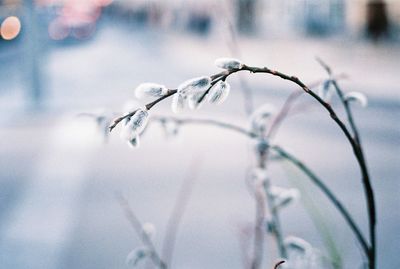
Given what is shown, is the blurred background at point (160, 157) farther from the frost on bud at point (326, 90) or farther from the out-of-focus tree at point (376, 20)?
the out-of-focus tree at point (376, 20)

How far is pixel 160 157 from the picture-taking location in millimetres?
5117

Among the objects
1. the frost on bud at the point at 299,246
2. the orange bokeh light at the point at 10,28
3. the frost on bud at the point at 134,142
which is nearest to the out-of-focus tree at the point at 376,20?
the orange bokeh light at the point at 10,28

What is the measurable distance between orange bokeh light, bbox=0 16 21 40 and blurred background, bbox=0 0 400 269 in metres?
0.03

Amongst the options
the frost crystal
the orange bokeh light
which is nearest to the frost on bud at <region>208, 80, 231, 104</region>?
the frost crystal

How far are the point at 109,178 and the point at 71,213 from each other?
2.56ft

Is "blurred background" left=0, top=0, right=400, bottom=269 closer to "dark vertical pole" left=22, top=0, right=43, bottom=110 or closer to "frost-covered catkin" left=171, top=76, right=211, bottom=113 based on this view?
"dark vertical pole" left=22, top=0, right=43, bottom=110

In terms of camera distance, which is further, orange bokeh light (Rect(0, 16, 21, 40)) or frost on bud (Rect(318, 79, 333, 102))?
orange bokeh light (Rect(0, 16, 21, 40))

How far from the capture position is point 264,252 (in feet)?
10.9

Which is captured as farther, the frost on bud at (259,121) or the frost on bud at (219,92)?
the frost on bud at (259,121)

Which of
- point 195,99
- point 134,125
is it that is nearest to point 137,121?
point 134,125

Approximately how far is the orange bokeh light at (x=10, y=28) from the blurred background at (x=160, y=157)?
3 cm

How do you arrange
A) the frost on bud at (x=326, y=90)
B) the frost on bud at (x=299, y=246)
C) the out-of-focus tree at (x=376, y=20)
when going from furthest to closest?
1. the out-of-focus tree at (x=376, y=20)
2. the frost on bud at (x=299, y=246)
3. the frost on bud at (x=326, y=90)

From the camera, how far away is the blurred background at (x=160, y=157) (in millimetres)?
3338

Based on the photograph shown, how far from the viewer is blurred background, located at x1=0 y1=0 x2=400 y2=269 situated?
3.34 meters
